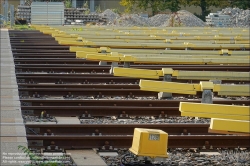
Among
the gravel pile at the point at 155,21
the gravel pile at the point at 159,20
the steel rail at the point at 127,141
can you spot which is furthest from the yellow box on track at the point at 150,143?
the gravel pile at the point at 159,20

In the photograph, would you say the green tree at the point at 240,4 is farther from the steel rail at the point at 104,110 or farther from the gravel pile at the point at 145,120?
the gravel pile at the point at 145,120

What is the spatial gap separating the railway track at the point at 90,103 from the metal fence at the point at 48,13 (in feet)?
91.1

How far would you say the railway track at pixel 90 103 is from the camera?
353 inches

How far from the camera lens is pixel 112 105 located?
38.7 feet

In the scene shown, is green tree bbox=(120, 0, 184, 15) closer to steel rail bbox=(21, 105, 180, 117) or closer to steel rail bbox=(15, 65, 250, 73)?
steel rail bbox=(15, 65, 250, 73)

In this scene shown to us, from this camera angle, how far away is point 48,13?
46969 millimetres

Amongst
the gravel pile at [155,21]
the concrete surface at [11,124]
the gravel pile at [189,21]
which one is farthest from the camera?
the gravel pile at [189,21]

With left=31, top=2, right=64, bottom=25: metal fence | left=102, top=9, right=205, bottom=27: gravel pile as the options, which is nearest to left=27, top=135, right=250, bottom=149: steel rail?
left=31, top=2, right=64, bottom=25: metal fence

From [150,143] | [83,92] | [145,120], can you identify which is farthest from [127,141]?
[83,92]

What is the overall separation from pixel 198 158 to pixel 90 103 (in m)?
3.54

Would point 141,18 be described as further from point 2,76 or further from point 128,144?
point 128,144

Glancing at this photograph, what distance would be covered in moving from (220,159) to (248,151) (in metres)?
0.62

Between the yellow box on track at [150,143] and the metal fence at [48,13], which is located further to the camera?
the metal fence at [48,13]

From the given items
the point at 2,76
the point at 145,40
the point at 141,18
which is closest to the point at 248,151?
the point at 2,76
